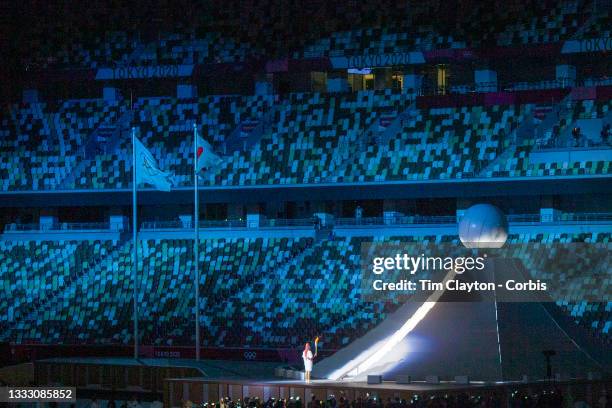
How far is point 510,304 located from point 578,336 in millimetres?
2523

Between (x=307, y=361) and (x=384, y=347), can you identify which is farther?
(x=384, y=347)

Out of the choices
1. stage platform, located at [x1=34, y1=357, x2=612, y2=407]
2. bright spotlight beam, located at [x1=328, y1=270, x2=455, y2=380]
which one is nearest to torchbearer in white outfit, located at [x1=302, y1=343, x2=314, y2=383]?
stage platform, located at [x1=34, y1=357, x2=612, y2=407]

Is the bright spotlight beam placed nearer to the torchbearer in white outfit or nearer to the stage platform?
the torchbearer in white outfit

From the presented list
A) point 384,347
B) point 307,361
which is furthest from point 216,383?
point 384,347

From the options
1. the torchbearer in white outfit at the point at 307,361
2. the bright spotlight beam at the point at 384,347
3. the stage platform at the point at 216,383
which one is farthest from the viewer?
the bright spotlight beam at the point at 384,347

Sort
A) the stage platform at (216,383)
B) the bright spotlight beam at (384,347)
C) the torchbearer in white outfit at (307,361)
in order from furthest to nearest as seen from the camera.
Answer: the bright spotlight beam at (384,347) → the torchbearer in white outfit at (307,361) → the stage platform at (216,383)

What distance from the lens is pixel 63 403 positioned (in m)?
45.2

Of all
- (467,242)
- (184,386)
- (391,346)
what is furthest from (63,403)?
(467,242)

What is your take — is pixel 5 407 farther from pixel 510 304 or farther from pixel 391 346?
pixel 510 304

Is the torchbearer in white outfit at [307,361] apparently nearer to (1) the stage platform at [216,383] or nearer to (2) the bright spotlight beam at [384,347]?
(1) the stage platform at [216,383]

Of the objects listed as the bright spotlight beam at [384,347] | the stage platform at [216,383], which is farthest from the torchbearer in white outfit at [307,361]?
the bright spotlight beam at [384,347]

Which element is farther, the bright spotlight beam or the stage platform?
the bright spotlight beam

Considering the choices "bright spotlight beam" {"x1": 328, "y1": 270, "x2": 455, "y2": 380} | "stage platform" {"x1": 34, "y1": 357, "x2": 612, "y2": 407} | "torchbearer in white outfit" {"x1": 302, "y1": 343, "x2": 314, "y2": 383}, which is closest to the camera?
"stage platform" {"x1": 34, "y1": 357, "x2": 612, "y2": 407}

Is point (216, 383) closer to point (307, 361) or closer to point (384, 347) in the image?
point (307, 361)
